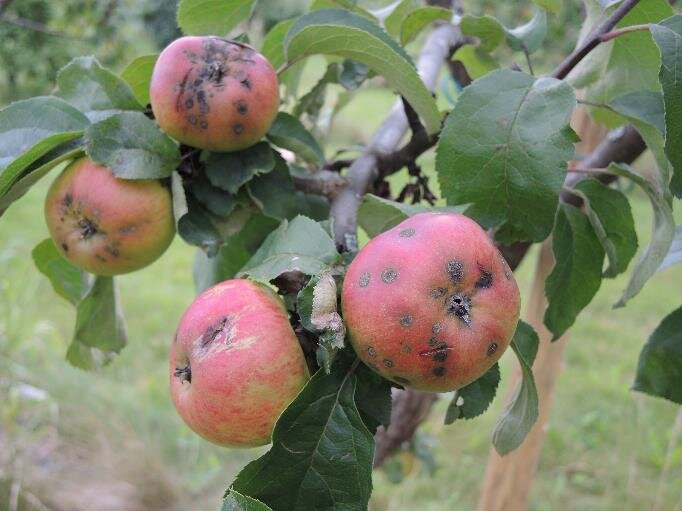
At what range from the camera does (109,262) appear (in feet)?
2.17

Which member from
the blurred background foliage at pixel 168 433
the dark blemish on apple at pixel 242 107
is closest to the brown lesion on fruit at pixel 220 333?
the dark blemish on apple at pixel 242 107

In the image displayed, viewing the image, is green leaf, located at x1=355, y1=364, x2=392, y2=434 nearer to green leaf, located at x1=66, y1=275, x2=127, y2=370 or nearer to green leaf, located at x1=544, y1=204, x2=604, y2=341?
green leaf, located at x1=544, y1=204, x2=604, y2=341

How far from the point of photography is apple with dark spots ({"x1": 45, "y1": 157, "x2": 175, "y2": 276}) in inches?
24.9

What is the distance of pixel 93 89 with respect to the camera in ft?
2.26

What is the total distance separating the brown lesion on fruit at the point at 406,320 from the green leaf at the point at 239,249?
32 cm

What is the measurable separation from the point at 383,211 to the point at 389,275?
15 centimetres

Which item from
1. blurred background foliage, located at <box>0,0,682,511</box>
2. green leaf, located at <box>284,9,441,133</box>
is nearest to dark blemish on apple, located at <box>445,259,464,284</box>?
green leaf, located at <box>284,9,441,133</box>

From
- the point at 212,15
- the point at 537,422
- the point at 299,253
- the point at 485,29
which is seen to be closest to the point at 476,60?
the point at 485,29

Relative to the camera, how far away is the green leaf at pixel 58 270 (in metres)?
0.79

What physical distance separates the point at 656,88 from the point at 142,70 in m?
0.51

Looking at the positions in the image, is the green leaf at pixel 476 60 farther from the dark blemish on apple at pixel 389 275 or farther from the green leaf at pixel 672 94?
the dark blemish on apple at pixel 389 275

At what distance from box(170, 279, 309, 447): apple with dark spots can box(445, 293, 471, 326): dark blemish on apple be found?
119mm

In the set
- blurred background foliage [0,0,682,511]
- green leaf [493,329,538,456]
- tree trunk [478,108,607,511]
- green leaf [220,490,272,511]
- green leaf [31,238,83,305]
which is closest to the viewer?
green leaf [220,490,272,511]

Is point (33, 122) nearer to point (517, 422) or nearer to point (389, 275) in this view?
point (389, 275)
